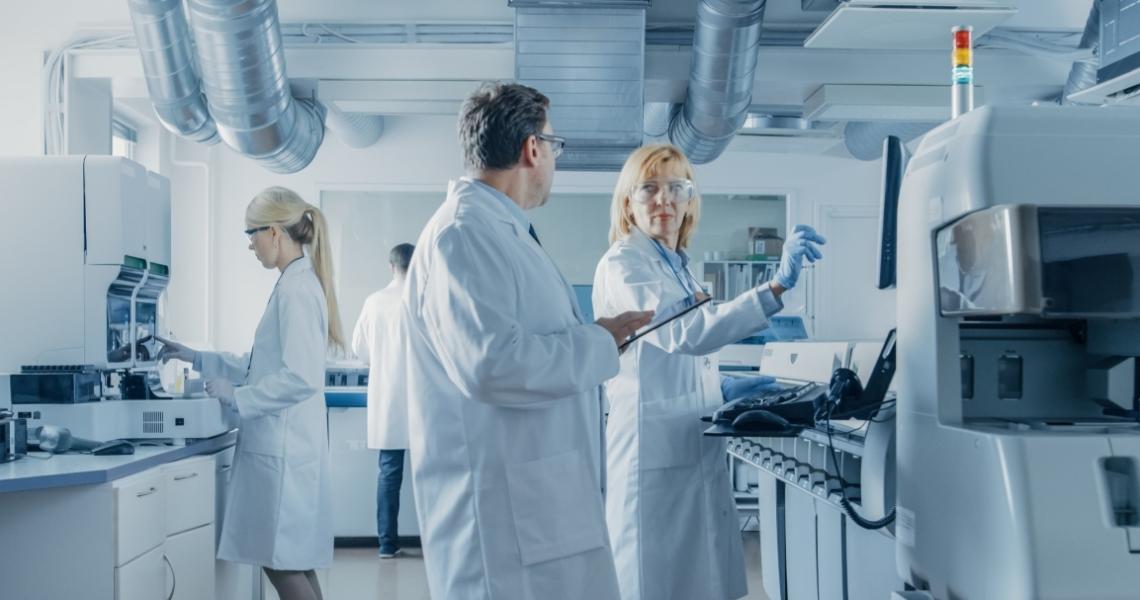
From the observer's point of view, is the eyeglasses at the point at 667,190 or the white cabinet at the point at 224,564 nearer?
the eyeglasses at the point at 667,190

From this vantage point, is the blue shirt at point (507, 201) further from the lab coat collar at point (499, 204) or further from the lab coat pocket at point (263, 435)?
the lab coat pocket at point (263, 435)

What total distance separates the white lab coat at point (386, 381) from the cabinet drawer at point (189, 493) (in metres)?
1.51

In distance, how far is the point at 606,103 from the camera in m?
3.83

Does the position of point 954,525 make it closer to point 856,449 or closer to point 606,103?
point 856,449

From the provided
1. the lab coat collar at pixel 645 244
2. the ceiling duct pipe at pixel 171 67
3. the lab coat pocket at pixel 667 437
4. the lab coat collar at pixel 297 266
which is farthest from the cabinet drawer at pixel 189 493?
the ceiling duct pipe at pixel 171 67

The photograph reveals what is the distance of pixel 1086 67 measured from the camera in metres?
4.01

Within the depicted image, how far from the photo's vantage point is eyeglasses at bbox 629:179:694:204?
2.36 meters

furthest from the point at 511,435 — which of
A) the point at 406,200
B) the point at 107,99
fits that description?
the point at 406,200

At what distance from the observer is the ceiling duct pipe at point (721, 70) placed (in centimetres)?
349

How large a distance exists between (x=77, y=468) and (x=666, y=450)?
1.31 metres

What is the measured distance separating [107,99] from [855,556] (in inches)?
140

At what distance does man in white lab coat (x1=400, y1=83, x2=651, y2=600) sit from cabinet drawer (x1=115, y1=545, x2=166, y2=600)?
0.90 metres

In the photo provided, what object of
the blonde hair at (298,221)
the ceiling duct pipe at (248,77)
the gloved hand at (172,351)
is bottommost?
the gloved hand at (172,351)

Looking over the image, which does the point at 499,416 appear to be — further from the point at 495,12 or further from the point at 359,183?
the point at 359,183
